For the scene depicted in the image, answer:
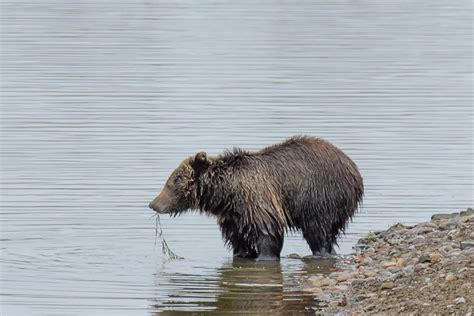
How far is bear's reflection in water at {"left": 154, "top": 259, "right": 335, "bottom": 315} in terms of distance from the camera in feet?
43.0

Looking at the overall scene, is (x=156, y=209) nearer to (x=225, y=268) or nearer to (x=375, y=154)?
(x=225, y=268)

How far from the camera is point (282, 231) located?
15586 mm

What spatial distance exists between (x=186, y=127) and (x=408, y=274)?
36.6 feet

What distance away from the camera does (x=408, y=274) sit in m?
13.0

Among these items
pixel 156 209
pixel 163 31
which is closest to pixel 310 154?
pixel 156 209

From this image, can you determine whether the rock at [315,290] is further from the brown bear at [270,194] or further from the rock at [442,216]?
the rock at [442,216]

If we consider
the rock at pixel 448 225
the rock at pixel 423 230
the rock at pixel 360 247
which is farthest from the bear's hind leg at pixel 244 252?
the rock at pixel 448 225

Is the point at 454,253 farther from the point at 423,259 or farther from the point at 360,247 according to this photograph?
the point at 360,247

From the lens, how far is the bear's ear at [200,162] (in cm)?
1564

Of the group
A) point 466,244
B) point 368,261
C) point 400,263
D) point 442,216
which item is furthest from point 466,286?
point 442,216

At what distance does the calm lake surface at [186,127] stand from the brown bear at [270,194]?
0.33m

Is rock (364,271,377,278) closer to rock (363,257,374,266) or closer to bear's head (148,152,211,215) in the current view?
rock (363,257,374,266)

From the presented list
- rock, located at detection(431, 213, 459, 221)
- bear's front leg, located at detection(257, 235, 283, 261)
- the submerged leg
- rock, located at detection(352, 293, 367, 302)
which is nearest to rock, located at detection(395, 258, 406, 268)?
rock, located at detection(352, 293, 367, 302)

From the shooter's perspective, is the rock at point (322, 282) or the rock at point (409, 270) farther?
the rock at point (322, 282)
